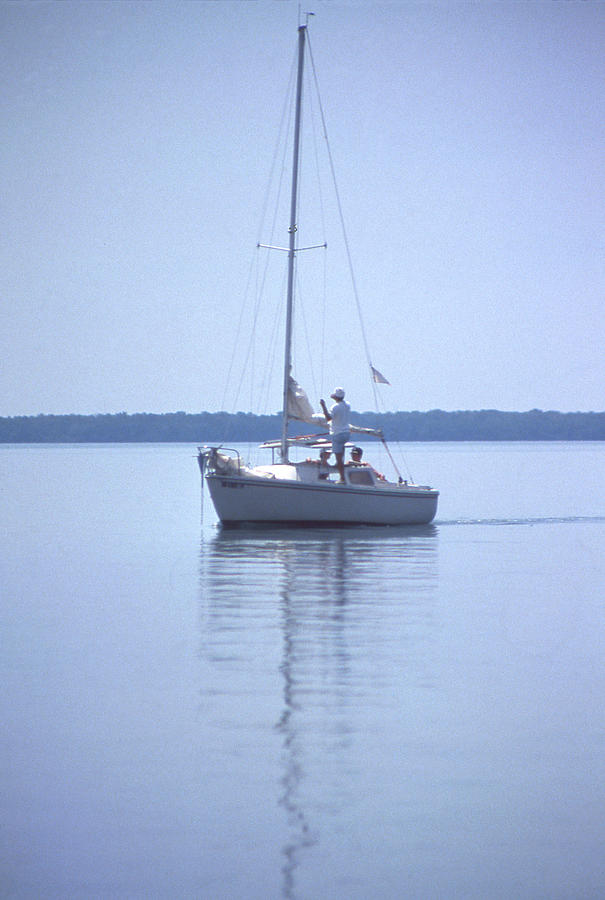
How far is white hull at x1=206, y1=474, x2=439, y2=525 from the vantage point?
29.7 m

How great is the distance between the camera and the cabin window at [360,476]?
30484 mm

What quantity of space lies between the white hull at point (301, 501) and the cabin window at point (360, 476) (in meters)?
0.32

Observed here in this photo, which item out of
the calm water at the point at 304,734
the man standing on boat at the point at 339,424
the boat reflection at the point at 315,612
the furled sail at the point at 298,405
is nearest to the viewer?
the calm water at the point at 304,734

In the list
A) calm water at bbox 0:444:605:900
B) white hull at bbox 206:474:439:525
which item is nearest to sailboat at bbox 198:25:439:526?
white hull at bbox 206:474:439:525

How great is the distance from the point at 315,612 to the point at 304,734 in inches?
283

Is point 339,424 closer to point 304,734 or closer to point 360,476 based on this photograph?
point 360,476

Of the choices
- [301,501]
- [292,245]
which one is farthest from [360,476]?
[292,245]

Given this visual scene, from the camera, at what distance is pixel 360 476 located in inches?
1207

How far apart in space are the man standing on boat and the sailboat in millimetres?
488

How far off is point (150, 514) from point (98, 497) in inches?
504

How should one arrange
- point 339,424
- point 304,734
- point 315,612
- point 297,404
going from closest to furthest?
point 304,734, point 315,612, point 339,424, point 297,404

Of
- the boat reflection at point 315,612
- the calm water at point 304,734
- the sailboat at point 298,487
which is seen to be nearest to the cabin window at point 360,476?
the sailboat at point 298,487

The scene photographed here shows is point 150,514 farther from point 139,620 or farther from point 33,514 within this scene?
point 139,620

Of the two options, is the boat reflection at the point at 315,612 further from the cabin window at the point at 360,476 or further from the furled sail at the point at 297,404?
the furled sail at the point at 297,404
